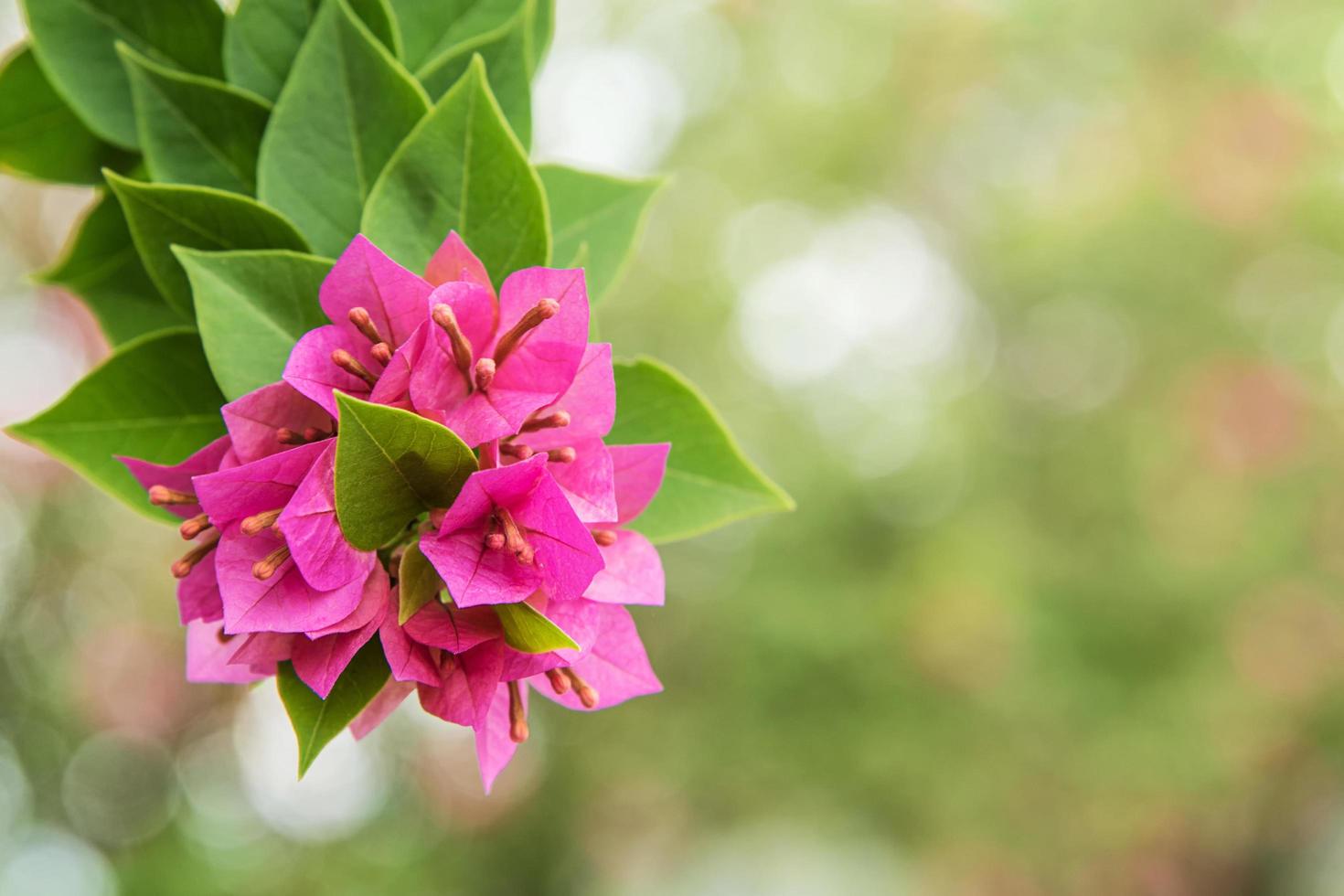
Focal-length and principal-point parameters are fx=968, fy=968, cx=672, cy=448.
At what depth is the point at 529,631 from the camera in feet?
1.06

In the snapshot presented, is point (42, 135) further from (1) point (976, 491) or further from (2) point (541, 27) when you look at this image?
(1) point (976, 491)

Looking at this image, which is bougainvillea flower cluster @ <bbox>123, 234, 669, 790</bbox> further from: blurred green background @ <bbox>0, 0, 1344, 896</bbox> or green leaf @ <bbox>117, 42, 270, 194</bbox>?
blurred green background @ <bbox>0, 0, 1344, 896</bbox>

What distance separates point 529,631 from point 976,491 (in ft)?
10.9

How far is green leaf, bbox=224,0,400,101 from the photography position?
0.43 meters

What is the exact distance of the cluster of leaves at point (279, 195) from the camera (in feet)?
1.18

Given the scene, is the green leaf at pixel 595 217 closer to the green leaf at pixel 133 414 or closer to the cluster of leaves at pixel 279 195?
the cluster of leaves at pixel 279 195

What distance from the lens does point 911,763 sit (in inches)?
123

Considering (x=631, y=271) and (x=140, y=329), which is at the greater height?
(x=140, y=329)

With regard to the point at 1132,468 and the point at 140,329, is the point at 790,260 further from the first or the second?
the point at 140,329

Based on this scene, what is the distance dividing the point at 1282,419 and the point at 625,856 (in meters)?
2.79

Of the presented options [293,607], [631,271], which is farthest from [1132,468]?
[293,607]

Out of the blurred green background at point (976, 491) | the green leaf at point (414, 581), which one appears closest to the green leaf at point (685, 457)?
the green leaf at point (414, 581)

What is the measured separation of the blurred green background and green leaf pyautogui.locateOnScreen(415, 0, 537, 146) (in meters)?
2.48

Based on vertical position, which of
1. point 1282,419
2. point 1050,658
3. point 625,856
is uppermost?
point 1282,419
